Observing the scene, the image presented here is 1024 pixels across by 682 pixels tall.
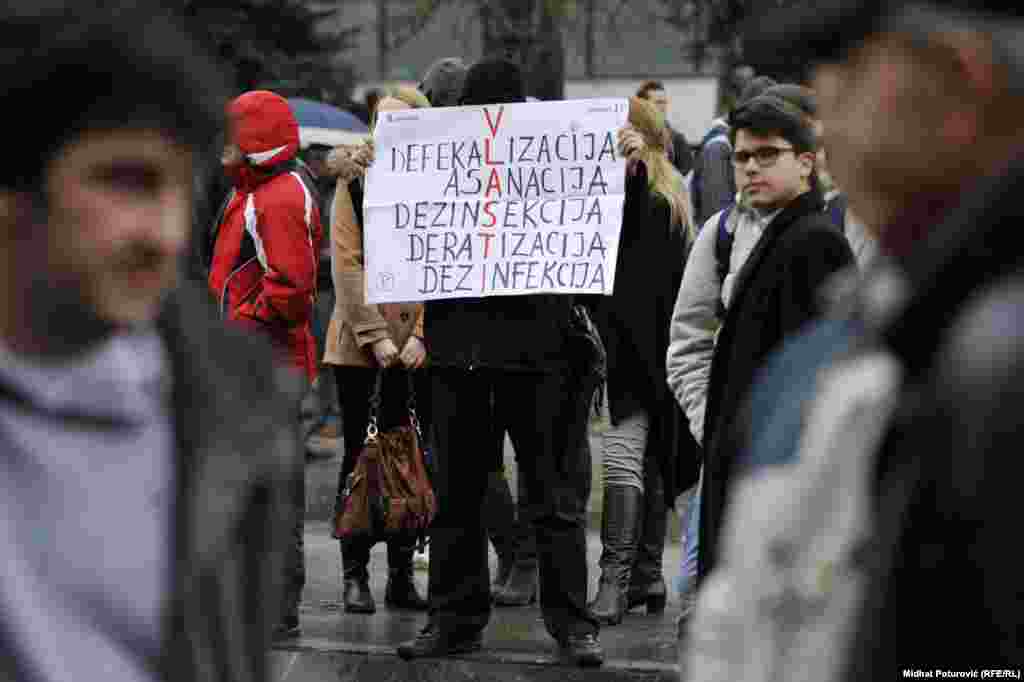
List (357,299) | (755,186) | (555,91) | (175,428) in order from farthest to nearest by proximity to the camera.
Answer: (555,91) → (357,299) → (755,186) → (175,428)

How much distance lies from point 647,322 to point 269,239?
150cm

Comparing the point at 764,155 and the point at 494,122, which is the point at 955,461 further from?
the point at 494,122

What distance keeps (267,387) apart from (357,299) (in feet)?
17.0

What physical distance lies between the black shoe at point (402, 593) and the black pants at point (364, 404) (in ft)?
0.38

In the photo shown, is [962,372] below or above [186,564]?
above

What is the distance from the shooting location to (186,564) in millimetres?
2121

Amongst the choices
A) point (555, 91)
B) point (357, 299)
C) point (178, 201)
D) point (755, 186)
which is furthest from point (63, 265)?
point (555, 91)

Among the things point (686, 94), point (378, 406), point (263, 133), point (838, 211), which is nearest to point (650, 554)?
point (378, 406)

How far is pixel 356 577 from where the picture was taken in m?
7.59

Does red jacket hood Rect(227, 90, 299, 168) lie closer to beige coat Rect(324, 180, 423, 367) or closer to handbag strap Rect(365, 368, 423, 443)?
beige coat Rect(324, 180, 423, 367)

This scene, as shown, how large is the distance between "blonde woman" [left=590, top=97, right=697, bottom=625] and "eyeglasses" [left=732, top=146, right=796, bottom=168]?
1.90 metres

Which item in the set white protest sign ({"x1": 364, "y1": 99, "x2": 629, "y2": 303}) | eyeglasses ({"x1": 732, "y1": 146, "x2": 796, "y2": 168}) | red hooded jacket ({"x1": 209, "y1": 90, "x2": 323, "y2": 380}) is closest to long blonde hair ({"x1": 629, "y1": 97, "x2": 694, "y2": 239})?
white protest sign ({"x1": 364, "y1": 99, "x2": 629, "y2": 303})

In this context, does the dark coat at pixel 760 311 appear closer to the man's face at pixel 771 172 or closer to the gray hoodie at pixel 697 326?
the man's face at pixel 771 172

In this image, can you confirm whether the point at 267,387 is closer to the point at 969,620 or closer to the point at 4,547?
the point at 4,547
